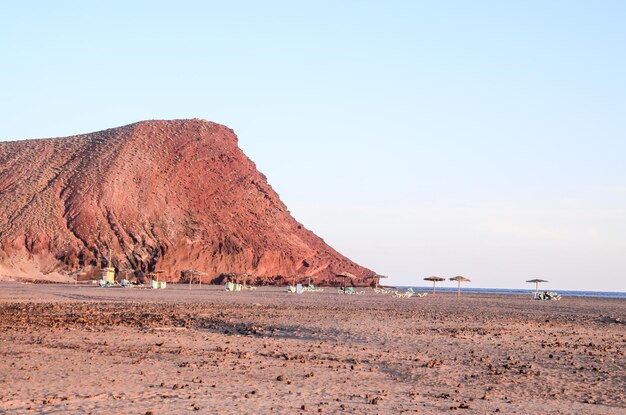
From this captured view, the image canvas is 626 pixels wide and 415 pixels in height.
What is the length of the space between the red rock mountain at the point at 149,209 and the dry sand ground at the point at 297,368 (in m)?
65.0

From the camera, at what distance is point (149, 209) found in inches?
3775

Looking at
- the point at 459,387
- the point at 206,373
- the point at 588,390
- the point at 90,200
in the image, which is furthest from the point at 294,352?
the point at 90,200

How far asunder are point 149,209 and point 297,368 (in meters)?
84.6

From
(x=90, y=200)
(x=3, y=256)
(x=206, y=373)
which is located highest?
(x=90, y=200)

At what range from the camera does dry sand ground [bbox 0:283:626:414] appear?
33.5 feet

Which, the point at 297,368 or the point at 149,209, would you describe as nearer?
the point at 297,368

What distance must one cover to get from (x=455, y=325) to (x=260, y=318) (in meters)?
6.42

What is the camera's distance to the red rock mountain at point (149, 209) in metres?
88.8

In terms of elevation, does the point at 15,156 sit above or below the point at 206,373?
above

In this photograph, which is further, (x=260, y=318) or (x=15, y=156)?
(x=15, y=156)

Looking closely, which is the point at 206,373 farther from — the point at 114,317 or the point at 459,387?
the point at 114,317

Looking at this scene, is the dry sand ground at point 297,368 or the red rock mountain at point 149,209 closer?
the dry sand ground at point 297,368

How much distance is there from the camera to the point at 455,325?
25078mm

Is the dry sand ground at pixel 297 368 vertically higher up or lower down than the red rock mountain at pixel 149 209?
lower down
